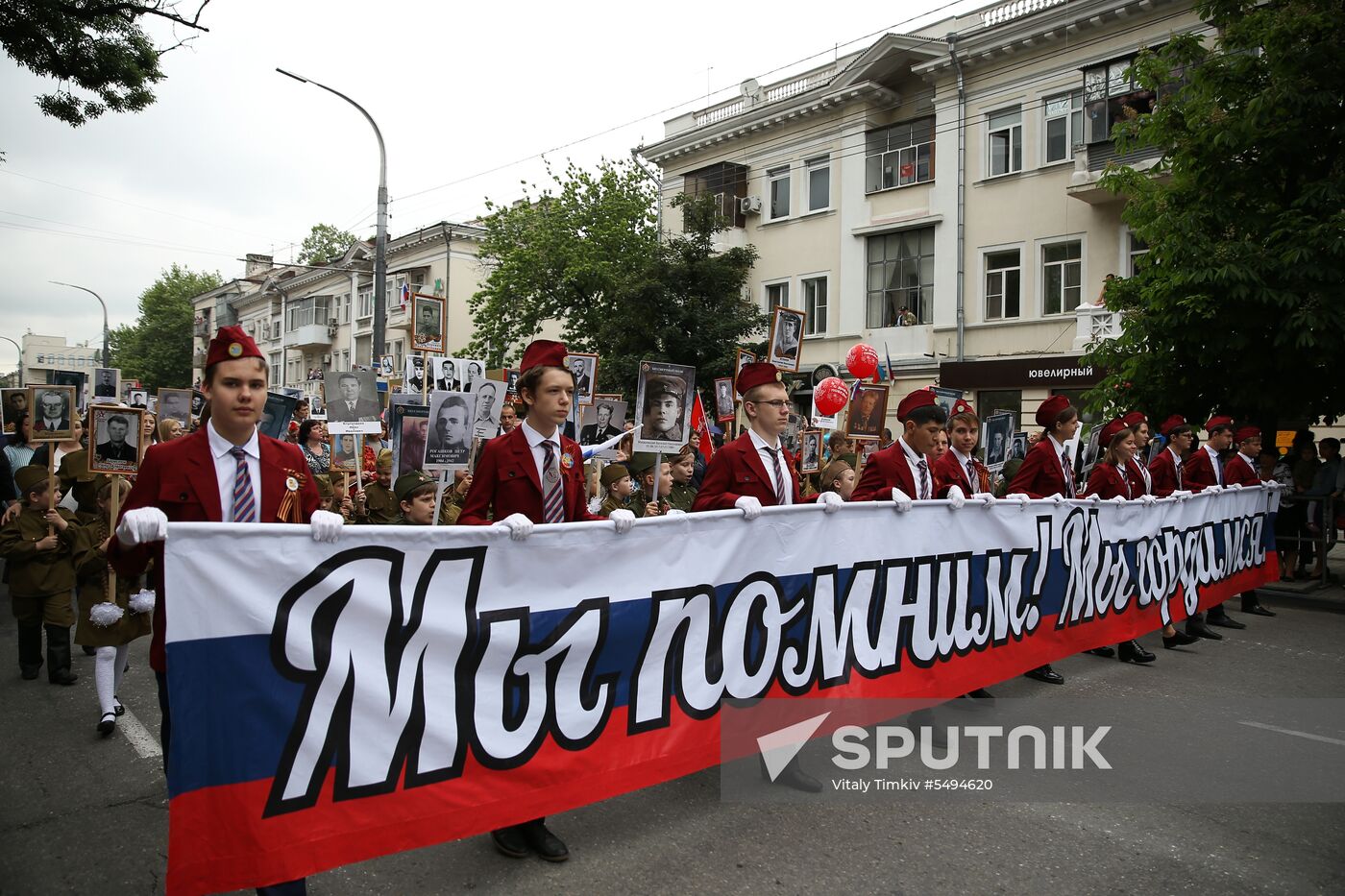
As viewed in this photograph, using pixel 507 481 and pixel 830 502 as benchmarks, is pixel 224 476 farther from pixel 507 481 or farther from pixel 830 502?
pixel 830 502

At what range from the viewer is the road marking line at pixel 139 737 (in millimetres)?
5039

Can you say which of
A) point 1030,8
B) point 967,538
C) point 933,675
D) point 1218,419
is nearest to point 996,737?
point 933,675

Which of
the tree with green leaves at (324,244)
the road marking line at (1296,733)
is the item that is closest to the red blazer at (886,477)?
the road marking line at (1296,733)

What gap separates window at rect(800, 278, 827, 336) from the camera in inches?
1110

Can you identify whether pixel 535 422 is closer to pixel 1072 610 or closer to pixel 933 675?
pixel 933 675

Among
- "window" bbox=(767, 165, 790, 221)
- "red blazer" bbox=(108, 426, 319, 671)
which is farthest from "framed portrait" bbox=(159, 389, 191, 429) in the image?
"window" bbox=(767, 165, 790, 221)

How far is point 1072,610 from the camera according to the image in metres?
6.30

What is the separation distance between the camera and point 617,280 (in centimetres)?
2758

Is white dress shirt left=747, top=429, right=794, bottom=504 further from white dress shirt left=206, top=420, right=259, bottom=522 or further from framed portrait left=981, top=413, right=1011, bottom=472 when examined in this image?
framed portrait left=981, top=413, right=1011, bottom=472

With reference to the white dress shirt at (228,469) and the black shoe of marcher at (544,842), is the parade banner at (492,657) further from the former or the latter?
the white dress shirt at (228,469)

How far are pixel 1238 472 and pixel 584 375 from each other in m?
7.28

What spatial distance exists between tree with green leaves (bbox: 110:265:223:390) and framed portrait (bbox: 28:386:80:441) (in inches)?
3030

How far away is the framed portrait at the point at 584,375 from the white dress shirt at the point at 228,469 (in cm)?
745

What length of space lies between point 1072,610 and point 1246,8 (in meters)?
10.1
